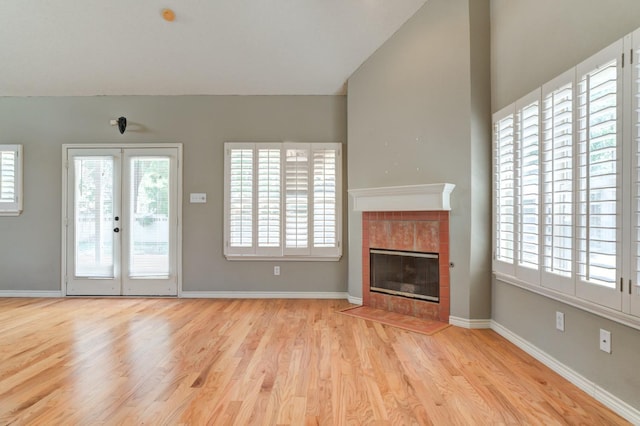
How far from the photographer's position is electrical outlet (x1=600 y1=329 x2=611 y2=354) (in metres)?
1.97

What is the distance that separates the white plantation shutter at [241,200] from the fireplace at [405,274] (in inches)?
68.4

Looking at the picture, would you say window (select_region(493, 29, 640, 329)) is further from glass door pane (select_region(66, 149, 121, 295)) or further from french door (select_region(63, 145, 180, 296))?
glass door pane (select_region(66, 149, 121, 295))

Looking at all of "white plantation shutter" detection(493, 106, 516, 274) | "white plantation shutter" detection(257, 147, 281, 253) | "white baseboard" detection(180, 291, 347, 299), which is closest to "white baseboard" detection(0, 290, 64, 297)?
"white baseboard" detection(180, 291, 347, 299)

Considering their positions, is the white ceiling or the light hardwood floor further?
the white ceiling

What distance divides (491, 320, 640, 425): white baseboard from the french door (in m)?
4.10

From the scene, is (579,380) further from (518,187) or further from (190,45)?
(190,45)

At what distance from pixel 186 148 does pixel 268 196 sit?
134cm

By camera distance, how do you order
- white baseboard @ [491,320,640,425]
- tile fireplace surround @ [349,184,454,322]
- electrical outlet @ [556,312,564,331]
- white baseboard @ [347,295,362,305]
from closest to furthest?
white baseboard @ [491,320,640,425], electrical outlet @ [556,312,564,331], tile fireplace surround @ [349,184,454,322], white baseboard @ [347,295,362,305]

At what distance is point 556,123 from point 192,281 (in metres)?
4.43

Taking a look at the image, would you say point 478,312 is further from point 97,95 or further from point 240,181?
point 97,95

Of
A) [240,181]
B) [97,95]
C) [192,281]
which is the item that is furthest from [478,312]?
[97,95]

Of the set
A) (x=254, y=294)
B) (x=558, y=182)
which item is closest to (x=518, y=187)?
(x=558, y=182)

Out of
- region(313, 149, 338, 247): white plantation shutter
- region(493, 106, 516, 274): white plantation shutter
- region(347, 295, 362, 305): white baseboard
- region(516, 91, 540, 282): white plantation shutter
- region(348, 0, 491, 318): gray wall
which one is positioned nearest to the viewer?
region(516, 91, 540, 282): white plantation shutter

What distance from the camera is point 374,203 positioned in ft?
12.8
